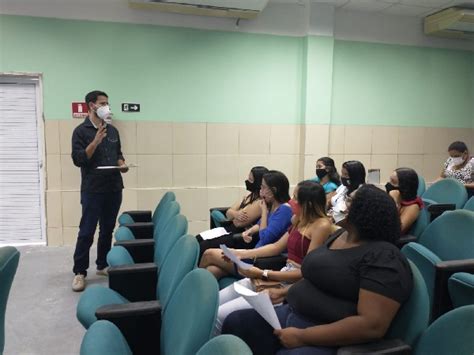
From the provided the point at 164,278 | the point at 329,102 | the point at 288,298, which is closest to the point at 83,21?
the point at 329,102

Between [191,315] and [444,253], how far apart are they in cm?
161

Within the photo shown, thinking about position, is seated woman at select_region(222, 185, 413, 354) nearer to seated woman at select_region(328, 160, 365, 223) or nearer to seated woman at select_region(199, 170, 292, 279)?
seated woman at select_region(199, 170, 292, 279)

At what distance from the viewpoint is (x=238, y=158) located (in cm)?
461

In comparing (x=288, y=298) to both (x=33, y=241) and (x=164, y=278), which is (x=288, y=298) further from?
(x=33, y=241)

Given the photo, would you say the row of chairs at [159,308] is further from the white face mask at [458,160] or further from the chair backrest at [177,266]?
the white face mask at [458,160]

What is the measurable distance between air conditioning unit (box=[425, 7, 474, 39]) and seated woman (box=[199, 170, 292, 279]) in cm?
369

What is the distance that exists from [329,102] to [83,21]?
3078mm

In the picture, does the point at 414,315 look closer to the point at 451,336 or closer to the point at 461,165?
the point at 451,336

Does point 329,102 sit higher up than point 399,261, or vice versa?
point 329,102

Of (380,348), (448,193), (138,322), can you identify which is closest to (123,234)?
(138,322)

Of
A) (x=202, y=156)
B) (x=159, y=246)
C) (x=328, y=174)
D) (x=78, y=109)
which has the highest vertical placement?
(x=78, y=109)

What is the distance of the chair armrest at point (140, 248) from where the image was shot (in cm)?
246

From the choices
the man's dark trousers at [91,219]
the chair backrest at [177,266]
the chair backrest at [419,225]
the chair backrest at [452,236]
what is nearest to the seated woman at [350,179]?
the chair backrest at [419,225]

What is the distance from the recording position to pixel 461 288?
1.72 meters
